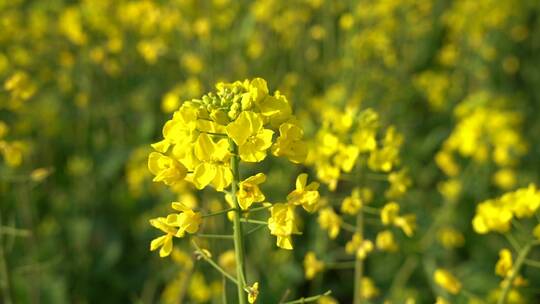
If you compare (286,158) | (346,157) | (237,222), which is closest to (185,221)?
(237,222)

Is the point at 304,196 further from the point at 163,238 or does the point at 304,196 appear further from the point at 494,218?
the point at 494,218

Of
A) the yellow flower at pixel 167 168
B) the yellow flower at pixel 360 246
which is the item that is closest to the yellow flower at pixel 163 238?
the yellow flower at pixel 167 168

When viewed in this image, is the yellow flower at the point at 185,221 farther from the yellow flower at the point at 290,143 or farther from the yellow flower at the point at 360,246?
the yellow flower at the point at 360,246

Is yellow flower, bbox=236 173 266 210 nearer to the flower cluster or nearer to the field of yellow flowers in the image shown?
the field of yellow flowers

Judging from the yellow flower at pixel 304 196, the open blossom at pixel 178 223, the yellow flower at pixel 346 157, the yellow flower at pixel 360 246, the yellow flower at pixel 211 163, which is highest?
the yellow flower at pixel 346 157

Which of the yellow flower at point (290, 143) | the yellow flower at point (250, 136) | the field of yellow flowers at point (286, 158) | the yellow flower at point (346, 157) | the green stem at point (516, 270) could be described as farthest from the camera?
the field of yellow flowers at point (286, 158)
